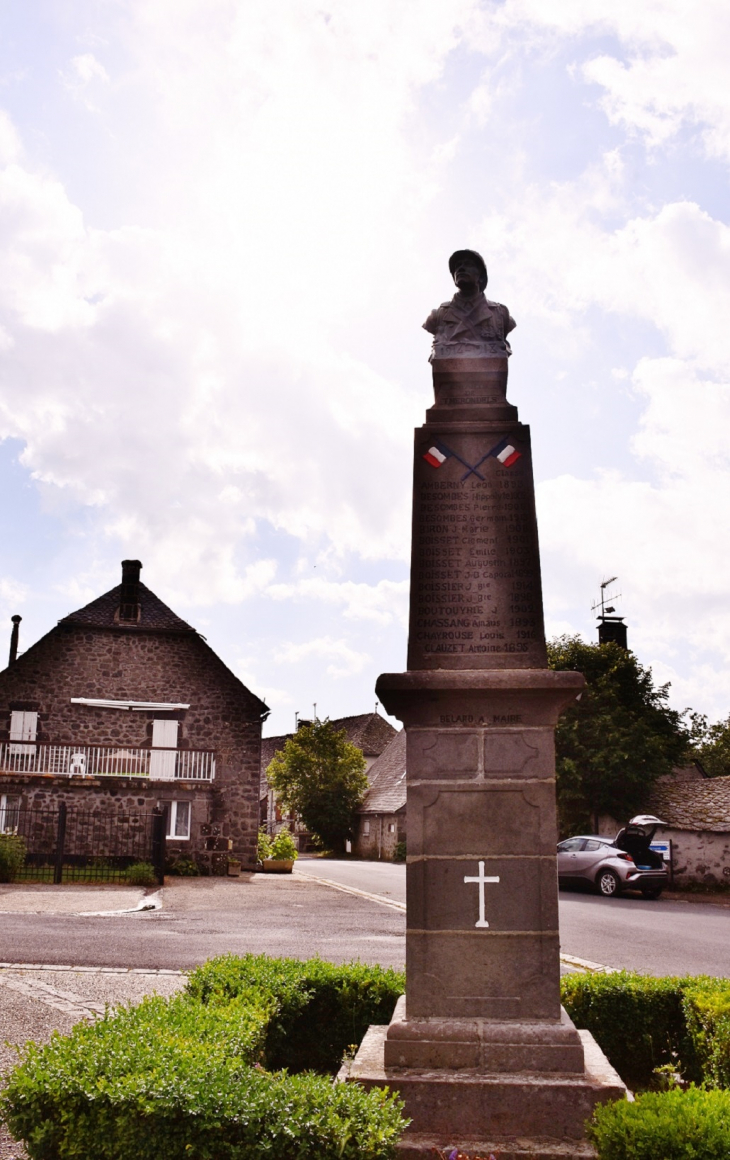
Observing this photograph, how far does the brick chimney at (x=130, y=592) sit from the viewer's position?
94.5 ft

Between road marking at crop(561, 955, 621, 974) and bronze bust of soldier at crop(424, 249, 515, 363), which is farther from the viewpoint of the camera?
road marking at crop(561, 955, 621, 974)

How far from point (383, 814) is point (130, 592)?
859 inches

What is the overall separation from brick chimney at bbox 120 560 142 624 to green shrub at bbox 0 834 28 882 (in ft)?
27.5

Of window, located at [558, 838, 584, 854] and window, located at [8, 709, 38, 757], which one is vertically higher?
window, located at [8, 709, 38, 757]

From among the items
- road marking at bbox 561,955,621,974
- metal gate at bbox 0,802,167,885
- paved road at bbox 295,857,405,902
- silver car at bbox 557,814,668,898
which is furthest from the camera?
metal gate at bbox 0,802,167,885

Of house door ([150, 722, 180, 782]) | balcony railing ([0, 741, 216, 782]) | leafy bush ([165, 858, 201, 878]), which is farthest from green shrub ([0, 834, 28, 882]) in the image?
leafy bush ([165, 858, 201, 878])

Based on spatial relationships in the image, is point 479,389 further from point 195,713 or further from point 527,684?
point 195,713

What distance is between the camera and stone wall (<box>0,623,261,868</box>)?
27406 millimetres

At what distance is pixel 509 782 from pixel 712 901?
21.8 m

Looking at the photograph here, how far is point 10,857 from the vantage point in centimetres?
2106

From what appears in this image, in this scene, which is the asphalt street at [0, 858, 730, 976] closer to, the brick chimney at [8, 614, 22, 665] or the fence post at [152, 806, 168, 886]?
the fence post at [152, 806, 168, 886]

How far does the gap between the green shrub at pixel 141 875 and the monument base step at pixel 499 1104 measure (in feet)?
61.6

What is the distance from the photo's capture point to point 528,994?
509cm

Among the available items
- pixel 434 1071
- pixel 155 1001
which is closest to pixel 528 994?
pixel 434 1071
